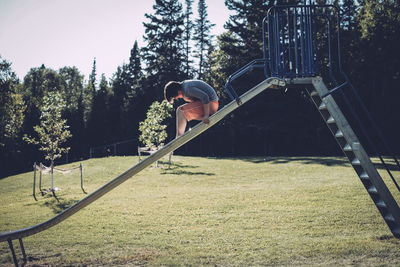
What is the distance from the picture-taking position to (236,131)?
38438 millimetres

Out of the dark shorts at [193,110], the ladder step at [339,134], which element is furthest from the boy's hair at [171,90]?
the ladder step at [339,134]

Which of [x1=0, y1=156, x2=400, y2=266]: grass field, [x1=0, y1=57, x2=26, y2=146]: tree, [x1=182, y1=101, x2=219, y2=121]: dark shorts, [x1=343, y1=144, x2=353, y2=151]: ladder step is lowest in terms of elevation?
[x1=0, y1=156, x2=400, y2=266]: grass field

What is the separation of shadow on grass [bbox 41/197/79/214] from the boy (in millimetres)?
7834

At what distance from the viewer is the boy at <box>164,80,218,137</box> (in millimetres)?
5842

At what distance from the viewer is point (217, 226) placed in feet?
27.3

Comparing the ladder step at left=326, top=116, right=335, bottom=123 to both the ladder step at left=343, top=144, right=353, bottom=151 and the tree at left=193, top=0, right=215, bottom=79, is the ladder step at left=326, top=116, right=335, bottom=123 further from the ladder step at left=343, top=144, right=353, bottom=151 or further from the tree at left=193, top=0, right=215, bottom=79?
the tree at left=193, top=0, right=215, bottom=79

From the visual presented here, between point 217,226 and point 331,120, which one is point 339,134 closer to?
point 331,120

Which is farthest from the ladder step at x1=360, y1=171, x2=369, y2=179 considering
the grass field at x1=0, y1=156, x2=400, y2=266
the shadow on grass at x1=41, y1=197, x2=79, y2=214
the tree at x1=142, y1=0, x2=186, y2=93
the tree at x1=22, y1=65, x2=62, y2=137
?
the tree at x1=22, y1=65, x2=62, y2=137

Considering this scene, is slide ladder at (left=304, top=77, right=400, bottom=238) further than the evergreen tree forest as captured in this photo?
No

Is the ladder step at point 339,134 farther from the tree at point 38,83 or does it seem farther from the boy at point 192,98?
the tree at point 38,83

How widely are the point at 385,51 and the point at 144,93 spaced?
103 feet

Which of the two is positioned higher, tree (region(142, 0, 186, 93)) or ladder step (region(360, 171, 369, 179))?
tree (region(142, 0, 186, 93))

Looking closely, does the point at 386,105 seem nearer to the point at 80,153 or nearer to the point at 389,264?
the point at 389,264

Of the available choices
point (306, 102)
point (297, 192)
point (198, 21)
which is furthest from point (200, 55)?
point (297, 192)
